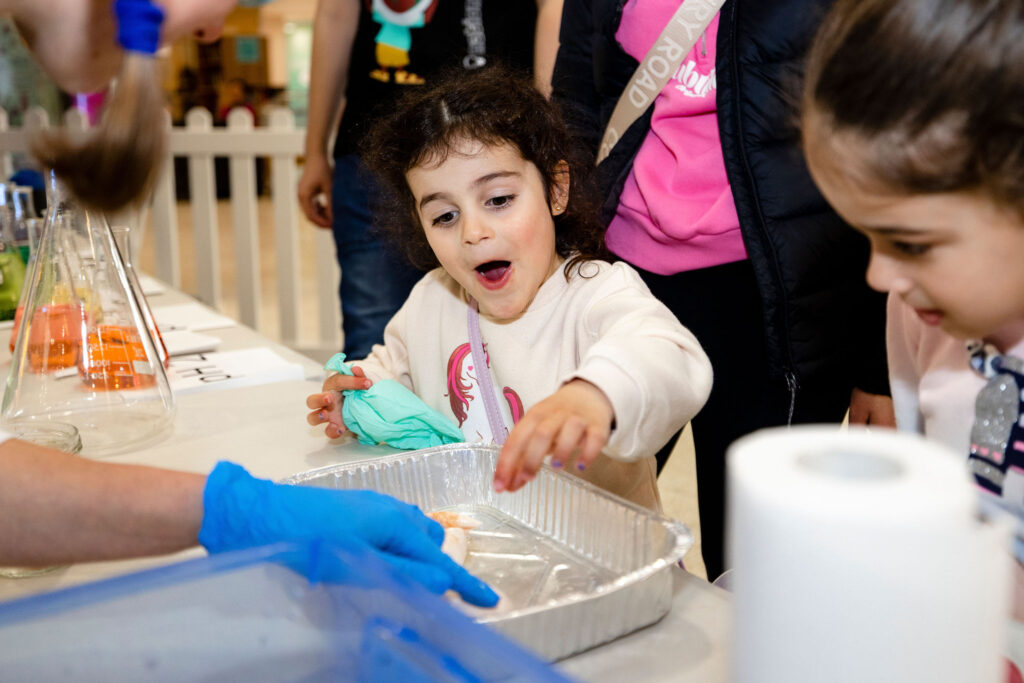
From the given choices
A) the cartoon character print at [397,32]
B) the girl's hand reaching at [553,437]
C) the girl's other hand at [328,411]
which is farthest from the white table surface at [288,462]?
the cartoon character print at [397,32]

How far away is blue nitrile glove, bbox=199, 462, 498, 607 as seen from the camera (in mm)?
630

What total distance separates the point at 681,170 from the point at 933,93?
0.64 meters

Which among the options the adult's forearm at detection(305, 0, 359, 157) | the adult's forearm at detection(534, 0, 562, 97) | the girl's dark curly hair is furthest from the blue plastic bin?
the adult's forearm at detection(305, 0, 359, 157)

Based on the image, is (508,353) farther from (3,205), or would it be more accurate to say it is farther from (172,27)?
(3,205)

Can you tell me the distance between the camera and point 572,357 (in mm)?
1130

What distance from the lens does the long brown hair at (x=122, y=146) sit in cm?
57

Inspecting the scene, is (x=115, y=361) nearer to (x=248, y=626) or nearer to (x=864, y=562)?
(x=248, y=626)

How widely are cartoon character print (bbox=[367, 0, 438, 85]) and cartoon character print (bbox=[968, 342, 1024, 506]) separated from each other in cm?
119

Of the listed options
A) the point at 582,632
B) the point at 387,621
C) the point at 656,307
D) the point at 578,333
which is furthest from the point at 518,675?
the point at 578,333

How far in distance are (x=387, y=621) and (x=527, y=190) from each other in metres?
0.74

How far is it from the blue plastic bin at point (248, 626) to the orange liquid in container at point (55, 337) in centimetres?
67

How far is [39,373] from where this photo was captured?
42.4 inches

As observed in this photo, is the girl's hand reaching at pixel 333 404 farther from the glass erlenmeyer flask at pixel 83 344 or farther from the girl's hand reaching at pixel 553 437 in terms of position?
the girl's hand reaching at pixel 553 437

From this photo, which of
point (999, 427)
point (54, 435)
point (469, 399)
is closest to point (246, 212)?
point (469, 399)
